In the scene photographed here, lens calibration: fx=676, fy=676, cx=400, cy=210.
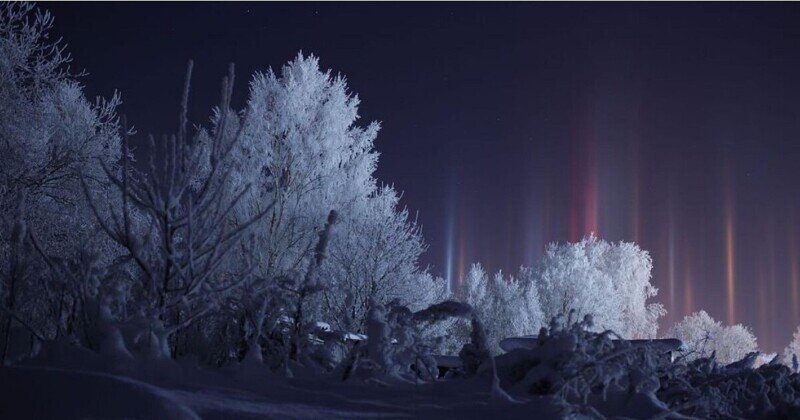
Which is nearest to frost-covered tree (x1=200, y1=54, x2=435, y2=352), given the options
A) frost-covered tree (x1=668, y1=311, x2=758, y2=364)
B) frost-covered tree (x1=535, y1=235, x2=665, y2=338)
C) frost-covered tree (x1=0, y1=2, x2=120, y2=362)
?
frost-covered tree (x1=0, y1=2, x2=120, y2=362)

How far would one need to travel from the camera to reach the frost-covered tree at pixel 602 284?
36781mm

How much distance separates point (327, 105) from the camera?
19.0 m

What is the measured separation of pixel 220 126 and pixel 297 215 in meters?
14.2

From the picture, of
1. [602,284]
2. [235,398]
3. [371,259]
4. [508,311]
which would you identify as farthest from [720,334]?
[235,398]

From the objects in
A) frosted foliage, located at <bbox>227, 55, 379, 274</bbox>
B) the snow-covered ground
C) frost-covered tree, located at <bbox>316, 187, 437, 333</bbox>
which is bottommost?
the snow-covered ground

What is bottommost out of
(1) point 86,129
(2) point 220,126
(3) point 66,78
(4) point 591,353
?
(4) point 591,353

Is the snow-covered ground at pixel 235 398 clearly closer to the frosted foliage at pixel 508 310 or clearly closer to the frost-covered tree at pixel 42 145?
the frost-covered tree at pixel 42 145

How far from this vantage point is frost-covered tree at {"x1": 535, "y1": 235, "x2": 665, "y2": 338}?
3678cm

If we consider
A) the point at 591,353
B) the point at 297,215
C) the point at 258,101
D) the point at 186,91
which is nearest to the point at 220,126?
the point at 186,91

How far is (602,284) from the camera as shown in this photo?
39.2 metres

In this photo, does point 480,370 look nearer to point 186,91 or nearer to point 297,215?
point 186,91

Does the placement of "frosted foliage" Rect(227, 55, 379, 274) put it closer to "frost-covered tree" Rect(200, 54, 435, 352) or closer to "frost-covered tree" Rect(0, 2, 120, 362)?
"frost-covered tree" Rect(200, 54, 435, 352)

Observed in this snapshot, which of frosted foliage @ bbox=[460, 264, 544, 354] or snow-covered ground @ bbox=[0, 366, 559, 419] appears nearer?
snow-covered ground @ bbox=[0, 366, 559, 419]

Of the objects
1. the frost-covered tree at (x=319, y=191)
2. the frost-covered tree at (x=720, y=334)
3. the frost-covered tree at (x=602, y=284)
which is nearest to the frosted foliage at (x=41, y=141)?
the frost-covered tree at (x=319, y=191)
